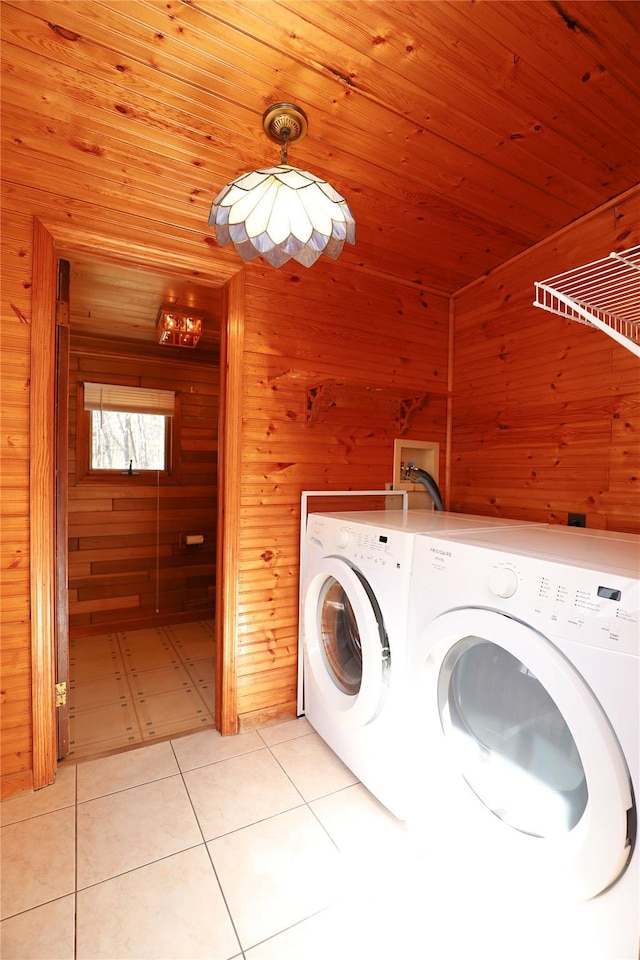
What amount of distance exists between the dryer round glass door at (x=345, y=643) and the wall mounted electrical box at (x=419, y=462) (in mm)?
876

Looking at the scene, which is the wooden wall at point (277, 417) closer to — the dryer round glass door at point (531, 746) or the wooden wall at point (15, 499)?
the wooden wall at point (15, 499)

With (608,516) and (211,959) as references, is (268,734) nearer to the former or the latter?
(211,959)

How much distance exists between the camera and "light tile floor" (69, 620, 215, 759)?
2082 mm

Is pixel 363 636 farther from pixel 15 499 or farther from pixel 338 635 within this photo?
pixel 15 499

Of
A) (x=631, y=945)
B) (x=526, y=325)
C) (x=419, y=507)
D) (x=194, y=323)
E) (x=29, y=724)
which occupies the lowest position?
(x=29, y=724)

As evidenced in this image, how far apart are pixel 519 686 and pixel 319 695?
1073 mm

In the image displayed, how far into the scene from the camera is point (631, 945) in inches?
32.6

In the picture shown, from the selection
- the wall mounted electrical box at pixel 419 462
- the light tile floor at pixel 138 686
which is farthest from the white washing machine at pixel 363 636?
the light tile floor at pixel 138 686

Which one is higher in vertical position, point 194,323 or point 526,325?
point 194,323

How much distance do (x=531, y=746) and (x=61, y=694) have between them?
5.87 feet

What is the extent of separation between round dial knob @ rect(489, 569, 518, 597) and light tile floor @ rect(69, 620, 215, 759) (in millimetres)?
1705

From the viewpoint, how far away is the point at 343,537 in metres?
1.74

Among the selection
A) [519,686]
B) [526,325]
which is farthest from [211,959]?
[526,325]

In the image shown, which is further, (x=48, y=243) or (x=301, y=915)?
(x=48, y=243)
